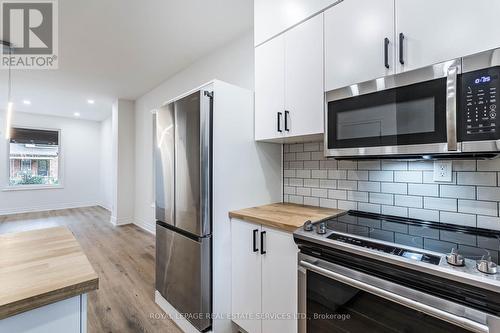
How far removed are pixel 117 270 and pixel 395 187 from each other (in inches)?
123

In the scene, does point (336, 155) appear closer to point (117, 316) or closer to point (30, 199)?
point (117, 316)

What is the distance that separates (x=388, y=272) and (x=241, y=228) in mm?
960

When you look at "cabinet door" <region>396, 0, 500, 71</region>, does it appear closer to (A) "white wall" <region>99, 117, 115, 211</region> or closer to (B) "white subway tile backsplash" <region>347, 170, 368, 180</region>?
(B) "white subway tile backsplash" <region>347, 170, 368, 180</region>

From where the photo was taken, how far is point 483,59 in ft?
3.04

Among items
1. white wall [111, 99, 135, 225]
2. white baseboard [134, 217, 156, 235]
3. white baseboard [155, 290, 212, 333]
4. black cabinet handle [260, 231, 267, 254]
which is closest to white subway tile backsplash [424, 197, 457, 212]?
black cabinet handle [260, 231, 267, 254]

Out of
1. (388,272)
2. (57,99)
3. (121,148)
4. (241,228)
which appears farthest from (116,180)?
(388,272)

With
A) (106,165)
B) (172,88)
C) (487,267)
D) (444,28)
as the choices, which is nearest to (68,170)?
(106,165)

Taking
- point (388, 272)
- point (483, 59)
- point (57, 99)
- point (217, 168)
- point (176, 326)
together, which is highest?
point (57, 99)

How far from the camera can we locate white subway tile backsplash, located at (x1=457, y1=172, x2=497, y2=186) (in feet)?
3.92

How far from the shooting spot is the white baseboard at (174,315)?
1782mm

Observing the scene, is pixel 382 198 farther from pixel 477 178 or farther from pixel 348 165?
pixel 477 178

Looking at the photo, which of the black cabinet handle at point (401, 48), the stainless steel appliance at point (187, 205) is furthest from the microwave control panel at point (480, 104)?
the stainless steel appliance at point (187, 205)

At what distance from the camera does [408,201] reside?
4.83 ft

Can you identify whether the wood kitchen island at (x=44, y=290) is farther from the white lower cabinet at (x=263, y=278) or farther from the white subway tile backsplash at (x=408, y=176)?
the white subway tile backsplash at (x=408, y=176)
